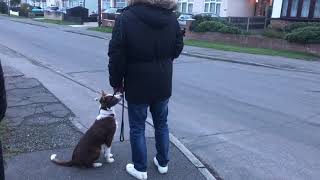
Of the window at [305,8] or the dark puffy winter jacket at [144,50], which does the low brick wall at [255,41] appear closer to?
the window at [305,8]

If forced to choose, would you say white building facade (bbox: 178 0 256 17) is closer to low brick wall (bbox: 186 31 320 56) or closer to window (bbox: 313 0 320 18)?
window (bbox: 313 0 320 18)

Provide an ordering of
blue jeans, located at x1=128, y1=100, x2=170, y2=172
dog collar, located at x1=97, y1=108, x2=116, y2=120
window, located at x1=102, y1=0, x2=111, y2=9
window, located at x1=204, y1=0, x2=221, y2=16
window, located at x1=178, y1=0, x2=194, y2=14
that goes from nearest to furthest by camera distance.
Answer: blue jeans, located at x1=128, y1=100, x2=170, y2=172 < dog collar, located at x1=97, y1=108, x2=116, y2=120 < window, located at x1=204, y1=0, x2=221, y2=16 < window, located at x1=178, y1=0, x2=194, y2=14 < window, located at x1=102, y1=0, x2=111, y2=9

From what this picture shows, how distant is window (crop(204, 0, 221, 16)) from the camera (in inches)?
1583

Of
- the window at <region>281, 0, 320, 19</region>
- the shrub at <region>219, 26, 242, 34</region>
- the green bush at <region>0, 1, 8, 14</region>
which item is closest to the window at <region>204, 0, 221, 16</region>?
the window at <region>281, 0, 320, 19</region>

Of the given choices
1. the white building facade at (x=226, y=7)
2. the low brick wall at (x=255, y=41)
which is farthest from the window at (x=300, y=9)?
the white building facade at (x=226, y=7)

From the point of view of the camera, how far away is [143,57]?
4316 mm

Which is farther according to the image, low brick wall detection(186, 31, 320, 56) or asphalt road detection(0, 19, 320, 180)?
low brick wall detection(186, 31, 320, 56)

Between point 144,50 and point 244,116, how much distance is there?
4.18 meters

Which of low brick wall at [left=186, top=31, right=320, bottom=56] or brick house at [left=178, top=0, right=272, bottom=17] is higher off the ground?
brick house at [left=178, top=0, right=272, bottom=17]

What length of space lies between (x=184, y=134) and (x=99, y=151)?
211cm

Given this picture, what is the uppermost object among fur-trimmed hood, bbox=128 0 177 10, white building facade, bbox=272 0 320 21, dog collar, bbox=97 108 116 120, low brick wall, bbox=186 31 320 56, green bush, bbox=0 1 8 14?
fur-trimmed hood, bbox=128 0 177 10

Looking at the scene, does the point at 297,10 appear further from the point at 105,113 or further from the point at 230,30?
the point at 105,113

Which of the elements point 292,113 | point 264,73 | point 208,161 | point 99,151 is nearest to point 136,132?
point 99,151

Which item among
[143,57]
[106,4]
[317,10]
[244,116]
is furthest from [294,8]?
[106,4]
